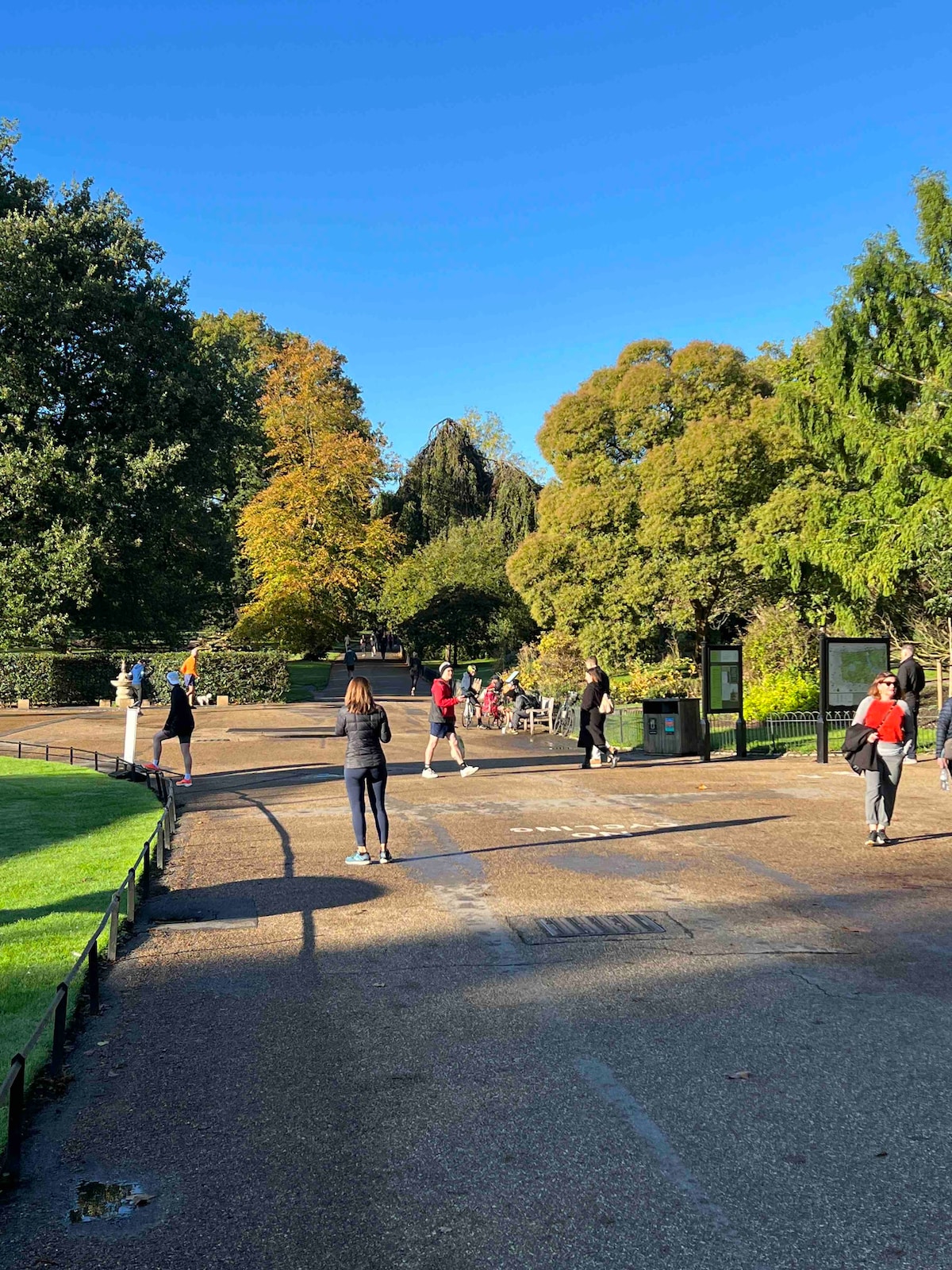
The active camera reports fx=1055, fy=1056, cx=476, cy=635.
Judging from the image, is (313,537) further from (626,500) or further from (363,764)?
(363,764)

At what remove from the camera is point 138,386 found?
36219mm

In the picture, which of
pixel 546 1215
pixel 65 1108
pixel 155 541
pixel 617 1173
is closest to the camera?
pixel 546 1215

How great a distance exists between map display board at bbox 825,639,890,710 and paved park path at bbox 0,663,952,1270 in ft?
31.4

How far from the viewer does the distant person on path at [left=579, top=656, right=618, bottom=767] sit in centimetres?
1742

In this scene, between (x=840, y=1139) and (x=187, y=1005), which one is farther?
(x=187, y=1005)

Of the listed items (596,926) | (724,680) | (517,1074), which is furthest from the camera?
(724,680)

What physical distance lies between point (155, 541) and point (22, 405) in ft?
19.6

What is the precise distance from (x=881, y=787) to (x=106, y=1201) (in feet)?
29.0

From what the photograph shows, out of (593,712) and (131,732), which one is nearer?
(131,732)

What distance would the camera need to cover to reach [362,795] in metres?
9.77

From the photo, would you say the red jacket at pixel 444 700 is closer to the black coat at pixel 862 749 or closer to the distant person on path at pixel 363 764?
the distant person on path at pixel 363 764

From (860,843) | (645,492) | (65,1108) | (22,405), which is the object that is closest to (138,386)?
(22,405)

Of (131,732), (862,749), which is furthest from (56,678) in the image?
(862,749)

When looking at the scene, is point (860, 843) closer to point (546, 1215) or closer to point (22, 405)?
point (546, 1215)
